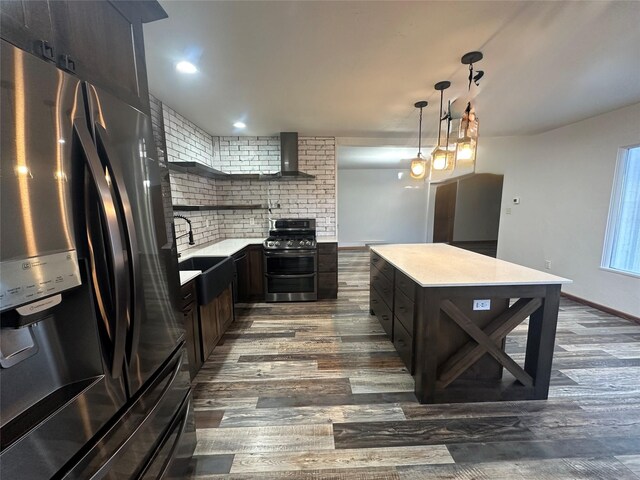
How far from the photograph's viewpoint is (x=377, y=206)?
790 centimetres

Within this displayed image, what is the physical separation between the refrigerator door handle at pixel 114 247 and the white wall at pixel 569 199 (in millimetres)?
4894

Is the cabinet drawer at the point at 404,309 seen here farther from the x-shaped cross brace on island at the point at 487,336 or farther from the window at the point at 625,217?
the window at the point at 625,217

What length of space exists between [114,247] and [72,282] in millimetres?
124

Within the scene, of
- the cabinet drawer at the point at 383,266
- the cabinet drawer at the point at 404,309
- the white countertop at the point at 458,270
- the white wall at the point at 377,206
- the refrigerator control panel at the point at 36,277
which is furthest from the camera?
the white wall at the point at 377,206

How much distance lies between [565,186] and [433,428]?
4.10 metres

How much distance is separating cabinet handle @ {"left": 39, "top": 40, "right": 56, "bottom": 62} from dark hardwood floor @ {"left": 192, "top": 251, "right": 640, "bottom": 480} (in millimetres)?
1913

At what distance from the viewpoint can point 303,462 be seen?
143 centimetres

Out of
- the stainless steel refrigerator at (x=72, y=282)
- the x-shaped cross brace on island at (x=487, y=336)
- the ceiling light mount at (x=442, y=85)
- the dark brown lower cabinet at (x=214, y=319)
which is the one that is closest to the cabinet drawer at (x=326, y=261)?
the dark brown lower cabinet at (x=214, y=319)

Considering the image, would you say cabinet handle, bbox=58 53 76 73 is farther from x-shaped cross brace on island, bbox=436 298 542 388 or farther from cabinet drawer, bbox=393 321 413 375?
cabinet drawer, bbox=393 321 413 375

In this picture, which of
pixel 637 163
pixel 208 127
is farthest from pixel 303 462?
pixel 637 163

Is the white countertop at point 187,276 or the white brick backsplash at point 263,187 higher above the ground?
the white brick backsplash at point 263,187

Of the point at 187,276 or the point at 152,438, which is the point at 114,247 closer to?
the point at 152,438

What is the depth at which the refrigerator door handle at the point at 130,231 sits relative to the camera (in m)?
0.75

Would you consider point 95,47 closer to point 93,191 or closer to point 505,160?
point 93,191
